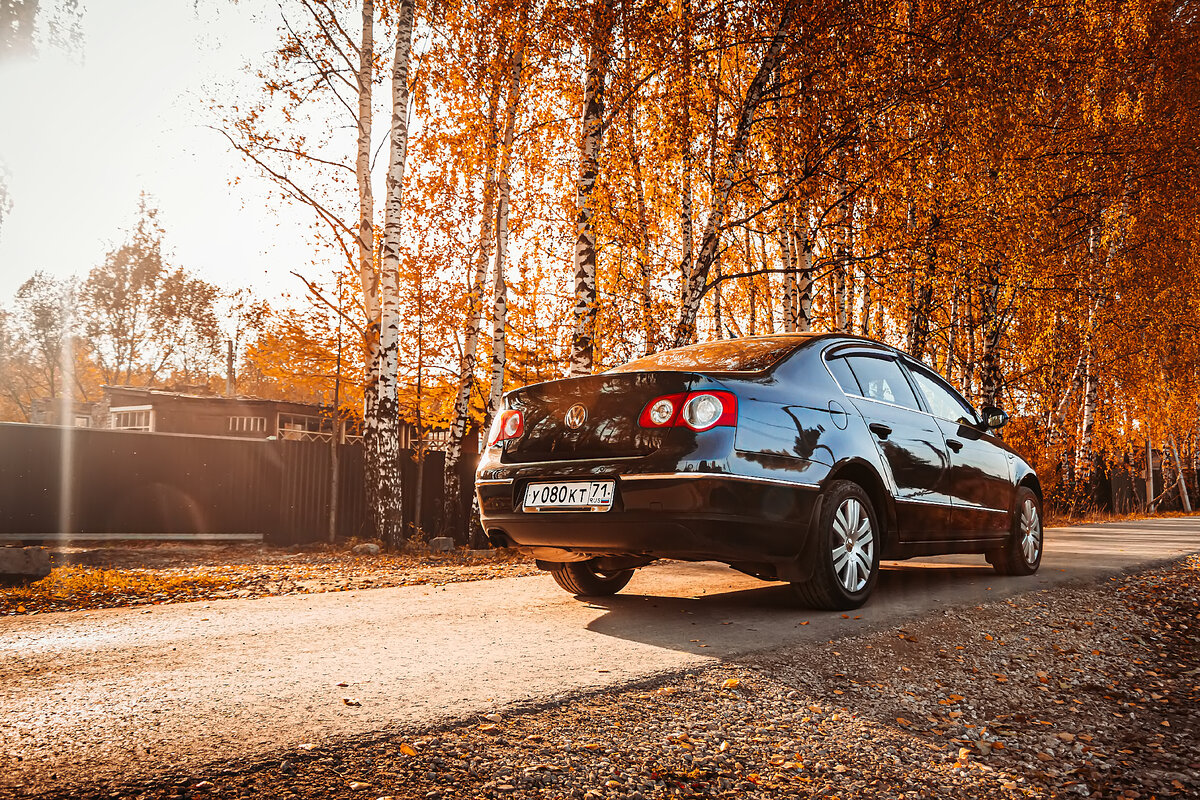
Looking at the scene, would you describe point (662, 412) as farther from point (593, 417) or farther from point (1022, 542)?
point (1022, 542)

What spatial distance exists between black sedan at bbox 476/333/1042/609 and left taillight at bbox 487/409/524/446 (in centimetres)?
1

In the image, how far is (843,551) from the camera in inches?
Answer: 184

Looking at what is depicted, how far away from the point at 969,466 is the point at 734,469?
3036 mm

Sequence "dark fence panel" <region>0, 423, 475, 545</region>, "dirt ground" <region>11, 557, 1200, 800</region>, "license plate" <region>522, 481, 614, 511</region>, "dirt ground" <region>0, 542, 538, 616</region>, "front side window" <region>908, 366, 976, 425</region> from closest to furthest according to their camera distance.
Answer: "dirt ground" <region>11, 557, 1200, 800</region> → "license plate" <region>522, 481, 614, 511</region> → "dirt ground" <region>0, 542, 538, 616</region> → "front side window" <region>908, 366, 976, 425</region> → "dark fence panel" <region>0, 423, 475, 545</region>

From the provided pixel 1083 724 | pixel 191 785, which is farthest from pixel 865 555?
pixel 191 785

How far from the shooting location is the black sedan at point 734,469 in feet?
13.2

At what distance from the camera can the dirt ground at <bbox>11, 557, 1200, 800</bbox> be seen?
87.4 inches

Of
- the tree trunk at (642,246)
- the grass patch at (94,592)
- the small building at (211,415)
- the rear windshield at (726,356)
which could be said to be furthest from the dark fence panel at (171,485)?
the small building at (211,415)

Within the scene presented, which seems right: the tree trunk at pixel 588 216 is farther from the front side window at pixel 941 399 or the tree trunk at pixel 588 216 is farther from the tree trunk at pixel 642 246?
the front side window at pixel 941 399

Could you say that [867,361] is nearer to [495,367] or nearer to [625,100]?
[625,100]

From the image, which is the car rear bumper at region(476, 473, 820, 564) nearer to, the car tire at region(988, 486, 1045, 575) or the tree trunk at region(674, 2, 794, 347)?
the car tire at region(988, 486, 1045, 575)

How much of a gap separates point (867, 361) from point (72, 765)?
493 cm

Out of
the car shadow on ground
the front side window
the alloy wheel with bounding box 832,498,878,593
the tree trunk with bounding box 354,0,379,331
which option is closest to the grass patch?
the car shadow on ground

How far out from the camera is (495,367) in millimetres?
13250
